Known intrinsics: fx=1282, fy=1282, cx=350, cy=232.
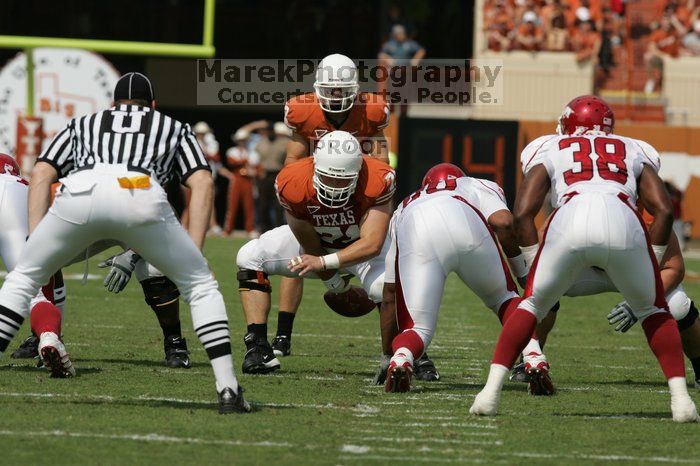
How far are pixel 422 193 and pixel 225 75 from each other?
13520 millimetres

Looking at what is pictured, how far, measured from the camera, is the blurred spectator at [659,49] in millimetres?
19922

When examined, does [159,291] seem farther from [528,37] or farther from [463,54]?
[463,54]

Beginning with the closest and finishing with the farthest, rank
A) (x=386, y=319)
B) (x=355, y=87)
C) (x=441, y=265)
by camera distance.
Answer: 1. (x=441, y=265)
2. (x=386, y=319)
3. (x=355, y=87)

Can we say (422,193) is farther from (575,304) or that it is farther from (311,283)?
(311,283)

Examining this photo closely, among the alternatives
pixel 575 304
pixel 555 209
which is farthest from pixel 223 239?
pixel 555 209

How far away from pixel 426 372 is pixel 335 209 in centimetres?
93

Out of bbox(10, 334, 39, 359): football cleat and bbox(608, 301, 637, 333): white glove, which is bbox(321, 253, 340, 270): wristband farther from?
bbox(10, 334, 39, 359): football cleat

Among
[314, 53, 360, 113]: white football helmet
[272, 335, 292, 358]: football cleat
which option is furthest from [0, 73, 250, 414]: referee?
[272, 335, 292, 358]: football cleat

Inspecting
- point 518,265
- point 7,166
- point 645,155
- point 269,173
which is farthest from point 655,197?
point 269,173

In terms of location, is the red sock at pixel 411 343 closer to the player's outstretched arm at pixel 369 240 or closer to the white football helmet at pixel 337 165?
the player's outstretched arm at pixel 369 240

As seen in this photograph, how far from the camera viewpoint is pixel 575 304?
10922 mm

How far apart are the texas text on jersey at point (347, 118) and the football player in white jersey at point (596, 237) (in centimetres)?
164

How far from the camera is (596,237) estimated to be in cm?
481

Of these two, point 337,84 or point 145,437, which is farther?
point 337,84
